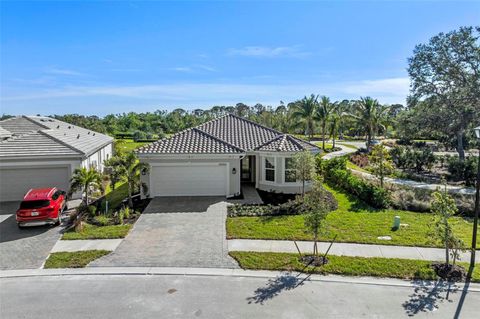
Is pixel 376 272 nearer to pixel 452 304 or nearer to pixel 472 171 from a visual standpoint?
pixel 452 304

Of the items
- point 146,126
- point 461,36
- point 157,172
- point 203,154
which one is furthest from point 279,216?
point 146,126

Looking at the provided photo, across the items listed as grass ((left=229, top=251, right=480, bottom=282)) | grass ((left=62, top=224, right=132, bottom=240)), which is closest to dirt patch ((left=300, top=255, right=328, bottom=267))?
grass ((left=229, top=251, right=480, bottom=282))

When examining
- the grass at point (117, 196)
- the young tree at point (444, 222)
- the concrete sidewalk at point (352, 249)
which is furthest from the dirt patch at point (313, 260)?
the grass at point (117, 196)

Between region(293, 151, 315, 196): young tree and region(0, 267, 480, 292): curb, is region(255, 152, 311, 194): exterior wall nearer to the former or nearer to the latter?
region(293, 151, 315, 196): young tree

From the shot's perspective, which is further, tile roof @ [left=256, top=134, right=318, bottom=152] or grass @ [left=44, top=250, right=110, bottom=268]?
tile roof @ [left=256, top=134, right=318, bottom=152]

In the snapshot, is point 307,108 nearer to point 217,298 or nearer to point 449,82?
point 449,82

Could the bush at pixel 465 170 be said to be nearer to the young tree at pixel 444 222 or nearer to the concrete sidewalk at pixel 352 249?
the concrete sidewalk at pixel 352 249
